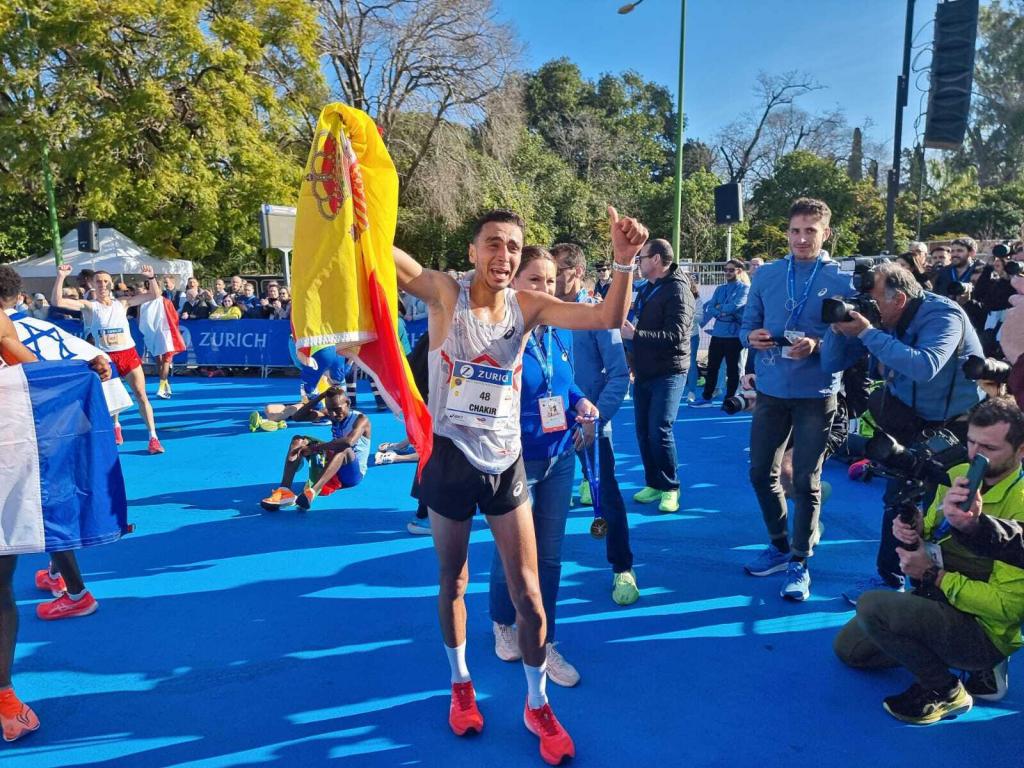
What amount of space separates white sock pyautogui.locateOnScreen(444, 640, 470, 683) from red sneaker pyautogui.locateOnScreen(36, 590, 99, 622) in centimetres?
235

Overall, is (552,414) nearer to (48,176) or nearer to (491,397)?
(491,397)

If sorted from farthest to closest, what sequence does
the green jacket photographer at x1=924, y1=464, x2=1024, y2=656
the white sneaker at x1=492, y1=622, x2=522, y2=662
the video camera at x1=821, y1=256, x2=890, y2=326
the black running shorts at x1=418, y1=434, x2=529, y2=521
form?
the white sneaker at x1=492, y1=622, x2=522, y2=662 < the video camera at x1=821, y1=256, x2=890, y2=326 < the green jacket photographer at x1=924, y1=464, x2=1024, y2=656 < the black running shorts at x1=418, y1=434, x2=529, y2=521

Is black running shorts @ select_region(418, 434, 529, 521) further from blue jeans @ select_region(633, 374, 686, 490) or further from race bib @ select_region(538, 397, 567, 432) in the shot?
blue jeans @ select_region(633, 374, 686, 490)

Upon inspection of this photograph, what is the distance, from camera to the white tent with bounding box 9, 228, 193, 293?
1997 cm

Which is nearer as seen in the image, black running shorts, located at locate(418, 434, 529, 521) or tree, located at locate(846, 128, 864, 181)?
black running shorts, located at locate(418, 434, 529, 521)

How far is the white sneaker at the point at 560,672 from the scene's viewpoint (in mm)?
3094

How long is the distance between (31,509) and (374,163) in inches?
80.9

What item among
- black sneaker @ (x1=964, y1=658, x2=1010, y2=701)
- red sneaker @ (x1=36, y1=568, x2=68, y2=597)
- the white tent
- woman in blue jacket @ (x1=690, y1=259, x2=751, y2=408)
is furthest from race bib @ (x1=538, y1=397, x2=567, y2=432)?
the white tent

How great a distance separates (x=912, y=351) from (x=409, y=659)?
110 inches

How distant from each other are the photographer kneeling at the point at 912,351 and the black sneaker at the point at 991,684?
75 centimetres

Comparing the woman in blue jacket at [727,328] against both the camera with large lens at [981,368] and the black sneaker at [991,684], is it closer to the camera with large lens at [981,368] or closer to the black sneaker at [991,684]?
the camera with large lens at [981,368]

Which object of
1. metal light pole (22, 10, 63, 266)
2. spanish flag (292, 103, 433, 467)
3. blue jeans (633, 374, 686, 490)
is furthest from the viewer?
metal light pole (22, 10, 63, 266)

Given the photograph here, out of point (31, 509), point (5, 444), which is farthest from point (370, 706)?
point (5, 444)

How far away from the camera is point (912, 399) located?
3.61 metres
